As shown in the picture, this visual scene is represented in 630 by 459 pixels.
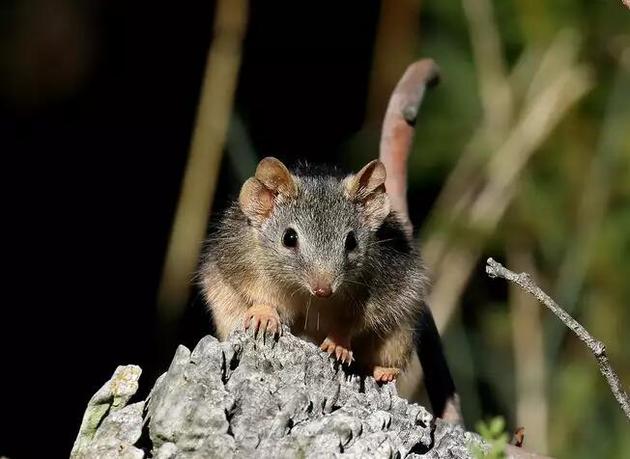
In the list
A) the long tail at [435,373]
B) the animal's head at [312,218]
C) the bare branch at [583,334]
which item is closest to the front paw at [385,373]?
the long tail at [435,373]

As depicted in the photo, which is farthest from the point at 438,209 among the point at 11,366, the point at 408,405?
the point at 408,405

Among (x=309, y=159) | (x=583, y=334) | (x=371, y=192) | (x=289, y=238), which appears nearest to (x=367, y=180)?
(x=371, y=192)

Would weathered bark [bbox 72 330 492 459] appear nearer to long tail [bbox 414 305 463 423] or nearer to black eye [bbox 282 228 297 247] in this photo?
long tail [bbox 414 305 463 423]

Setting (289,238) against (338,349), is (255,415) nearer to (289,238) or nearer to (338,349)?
(338,349)

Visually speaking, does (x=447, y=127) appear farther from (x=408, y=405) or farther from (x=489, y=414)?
(x=408, y=405)

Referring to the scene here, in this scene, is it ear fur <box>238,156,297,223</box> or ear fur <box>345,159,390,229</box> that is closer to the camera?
ear fur <box>345,159,390,229</box>

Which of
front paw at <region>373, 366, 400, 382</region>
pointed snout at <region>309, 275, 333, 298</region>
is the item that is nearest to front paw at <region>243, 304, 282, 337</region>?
pointed snout at <region>309, 275, 333, 298</region>
